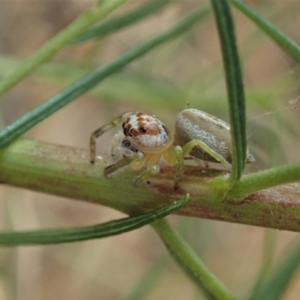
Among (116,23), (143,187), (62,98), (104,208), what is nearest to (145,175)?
(143,187)

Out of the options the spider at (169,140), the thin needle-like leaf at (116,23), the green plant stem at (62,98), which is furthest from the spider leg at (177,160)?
the thin needle-like leaf at (116,23)

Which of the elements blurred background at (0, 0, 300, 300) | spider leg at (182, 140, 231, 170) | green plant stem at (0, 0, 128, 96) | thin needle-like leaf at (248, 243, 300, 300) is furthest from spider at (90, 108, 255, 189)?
blurred background at (0, 0, 300, 300)

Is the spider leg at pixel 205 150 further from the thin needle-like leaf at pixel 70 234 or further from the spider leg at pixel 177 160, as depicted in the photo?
the thin needle-like leaf at pixel 70 234

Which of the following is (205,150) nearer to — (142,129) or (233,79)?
(142,129)

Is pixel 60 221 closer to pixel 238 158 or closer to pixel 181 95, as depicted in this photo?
pixel 181 95

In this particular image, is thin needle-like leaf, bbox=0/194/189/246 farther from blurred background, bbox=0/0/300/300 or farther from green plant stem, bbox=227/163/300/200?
blurred background, bbox=0/0/300/300

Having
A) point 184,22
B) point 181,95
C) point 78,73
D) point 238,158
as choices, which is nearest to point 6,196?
point 78,73

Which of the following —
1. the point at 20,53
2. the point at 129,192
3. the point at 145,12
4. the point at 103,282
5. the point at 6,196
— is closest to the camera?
the point at 129,192
